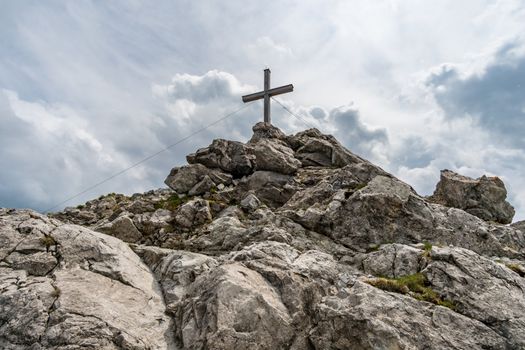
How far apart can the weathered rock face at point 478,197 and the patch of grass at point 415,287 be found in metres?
18.2

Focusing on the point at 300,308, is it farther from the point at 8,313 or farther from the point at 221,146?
the point at 221,146

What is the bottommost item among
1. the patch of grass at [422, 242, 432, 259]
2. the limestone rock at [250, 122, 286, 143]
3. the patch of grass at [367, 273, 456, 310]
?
the patch of grass at [367, 273, 456, 310]

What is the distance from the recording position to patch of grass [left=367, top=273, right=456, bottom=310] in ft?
54.8

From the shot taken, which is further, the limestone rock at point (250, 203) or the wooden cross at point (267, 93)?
the wooden cross at point (267, 93)

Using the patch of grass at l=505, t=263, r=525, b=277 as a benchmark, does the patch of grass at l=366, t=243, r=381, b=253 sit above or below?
above

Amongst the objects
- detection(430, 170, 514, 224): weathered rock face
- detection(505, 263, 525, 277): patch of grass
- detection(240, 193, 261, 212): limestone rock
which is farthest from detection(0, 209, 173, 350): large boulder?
detection(430, 170, 514, 224): weathered rock face

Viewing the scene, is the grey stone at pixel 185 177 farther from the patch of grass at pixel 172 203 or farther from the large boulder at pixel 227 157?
the large boulder at pixel 227 157

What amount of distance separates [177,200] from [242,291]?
17.8 m

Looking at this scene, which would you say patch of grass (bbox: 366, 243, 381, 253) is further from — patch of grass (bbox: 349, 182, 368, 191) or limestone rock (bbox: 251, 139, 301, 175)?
limestone rock (bbox: 251, 139, 301, 175)

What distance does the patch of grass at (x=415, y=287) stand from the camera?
54.8ft

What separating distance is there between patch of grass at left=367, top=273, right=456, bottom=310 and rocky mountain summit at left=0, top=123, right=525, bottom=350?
0.06 metres

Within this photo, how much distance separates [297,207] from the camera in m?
28.9

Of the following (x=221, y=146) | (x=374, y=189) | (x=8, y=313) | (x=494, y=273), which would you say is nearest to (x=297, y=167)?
(x=221, y=146)

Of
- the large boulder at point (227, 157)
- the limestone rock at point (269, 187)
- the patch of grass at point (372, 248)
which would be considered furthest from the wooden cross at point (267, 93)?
the patch of grass at point (372, 248)
